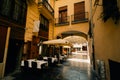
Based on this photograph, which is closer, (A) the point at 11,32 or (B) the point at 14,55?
(A) the point at 11,32

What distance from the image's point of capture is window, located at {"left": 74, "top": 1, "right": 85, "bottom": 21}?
13.4m

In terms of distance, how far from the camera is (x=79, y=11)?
540 inches

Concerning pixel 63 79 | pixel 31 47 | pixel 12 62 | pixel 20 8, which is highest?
pixel 20 8

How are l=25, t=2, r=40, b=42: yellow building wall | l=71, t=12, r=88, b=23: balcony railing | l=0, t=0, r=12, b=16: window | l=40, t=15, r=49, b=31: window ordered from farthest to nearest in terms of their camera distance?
l=71, t=12, r=88, b=23: balcony railing < l=40, t=15, r=49, b=31: window < l=25, t=2, r=40, b=42: yellow building wall < l=0, t=0, r=12, b=16: window

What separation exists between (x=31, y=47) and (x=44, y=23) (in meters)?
4.55

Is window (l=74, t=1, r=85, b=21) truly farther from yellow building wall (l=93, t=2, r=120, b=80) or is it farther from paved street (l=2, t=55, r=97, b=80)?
yellow building wall (l=93, t=2, r=120, b=80)

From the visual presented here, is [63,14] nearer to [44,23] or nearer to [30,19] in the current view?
[44,23]

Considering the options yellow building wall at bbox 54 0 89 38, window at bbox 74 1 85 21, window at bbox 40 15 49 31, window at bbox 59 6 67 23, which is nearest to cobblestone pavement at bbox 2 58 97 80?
window at bbox 40 15 49 31

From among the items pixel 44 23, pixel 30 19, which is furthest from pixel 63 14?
pixel 30 19

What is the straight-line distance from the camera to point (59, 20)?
15180mm

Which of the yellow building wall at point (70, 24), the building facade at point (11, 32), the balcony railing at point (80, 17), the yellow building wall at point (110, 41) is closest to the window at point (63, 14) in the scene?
the yellow building wall at point (70, 24)

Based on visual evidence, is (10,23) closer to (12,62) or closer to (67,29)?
(12,62)

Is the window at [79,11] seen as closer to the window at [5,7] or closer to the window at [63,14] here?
the window at [63,14]

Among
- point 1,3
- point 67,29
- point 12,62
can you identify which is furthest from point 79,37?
point 1,3
